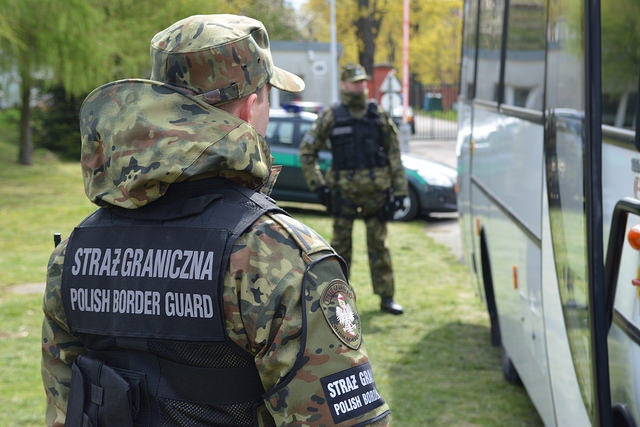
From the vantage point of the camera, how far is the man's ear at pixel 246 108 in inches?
73.8

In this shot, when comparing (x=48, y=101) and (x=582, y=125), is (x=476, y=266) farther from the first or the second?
(x=48, y=101)

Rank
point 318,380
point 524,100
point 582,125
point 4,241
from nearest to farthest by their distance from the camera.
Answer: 1. point 318,380
2. point 582,125
3. point 524,100
4. point 4,241

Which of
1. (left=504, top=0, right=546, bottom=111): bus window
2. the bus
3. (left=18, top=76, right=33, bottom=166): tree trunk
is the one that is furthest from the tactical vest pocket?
(left=18, top=76, right=33, bottom=166): tree trunk

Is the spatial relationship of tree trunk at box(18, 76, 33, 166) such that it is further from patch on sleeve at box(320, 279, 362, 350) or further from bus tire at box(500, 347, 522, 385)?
patch on sleeve at box(320, 279, 362, 350)

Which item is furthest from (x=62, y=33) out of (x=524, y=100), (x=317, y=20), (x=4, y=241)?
(x=317, y=20)

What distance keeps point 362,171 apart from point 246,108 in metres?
5.39

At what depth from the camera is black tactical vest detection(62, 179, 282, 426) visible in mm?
1794

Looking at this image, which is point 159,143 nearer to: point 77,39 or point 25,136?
point 77,39

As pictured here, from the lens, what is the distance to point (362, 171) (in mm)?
7242

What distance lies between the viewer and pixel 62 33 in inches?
620

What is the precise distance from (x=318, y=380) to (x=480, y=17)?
479 centimetres

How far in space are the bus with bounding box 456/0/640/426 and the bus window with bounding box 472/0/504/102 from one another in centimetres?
3

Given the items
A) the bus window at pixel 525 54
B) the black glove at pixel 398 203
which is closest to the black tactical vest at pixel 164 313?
the bus window at pixel 525 54

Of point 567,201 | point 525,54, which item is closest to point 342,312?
point 567,201
